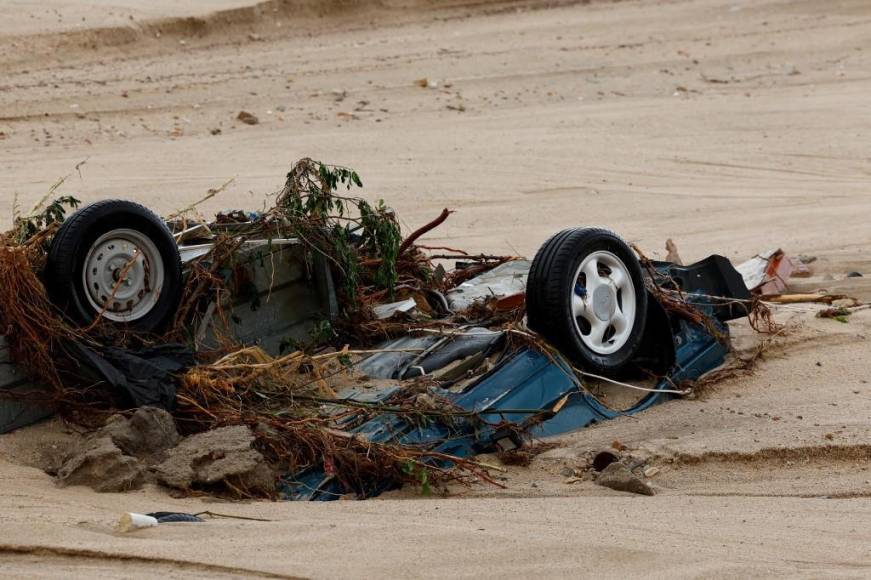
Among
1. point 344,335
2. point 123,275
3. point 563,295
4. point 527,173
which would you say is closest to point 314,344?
point 344,335

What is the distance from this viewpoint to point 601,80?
70.5 feet

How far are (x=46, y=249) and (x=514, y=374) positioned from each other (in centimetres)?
220

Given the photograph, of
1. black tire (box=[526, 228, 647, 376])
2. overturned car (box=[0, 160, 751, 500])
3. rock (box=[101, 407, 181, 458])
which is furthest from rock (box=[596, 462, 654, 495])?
rock (box=[101, 407, 181, 458])

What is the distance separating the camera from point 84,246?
621cm

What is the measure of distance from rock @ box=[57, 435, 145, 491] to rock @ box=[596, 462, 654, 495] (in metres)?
1.96

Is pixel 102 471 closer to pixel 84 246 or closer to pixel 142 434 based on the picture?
pixel 142 434

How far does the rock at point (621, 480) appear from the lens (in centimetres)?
599

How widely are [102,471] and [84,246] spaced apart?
1.11m

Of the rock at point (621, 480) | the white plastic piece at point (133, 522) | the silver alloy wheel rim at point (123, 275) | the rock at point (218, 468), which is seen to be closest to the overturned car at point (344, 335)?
the silver alloy wheel rim at point (123, 275)

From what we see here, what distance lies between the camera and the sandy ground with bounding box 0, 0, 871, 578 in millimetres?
4852

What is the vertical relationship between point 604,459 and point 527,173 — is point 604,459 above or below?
above

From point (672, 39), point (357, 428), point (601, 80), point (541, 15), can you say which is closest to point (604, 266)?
point (357, 428)

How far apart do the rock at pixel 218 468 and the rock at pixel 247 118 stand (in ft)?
42.1

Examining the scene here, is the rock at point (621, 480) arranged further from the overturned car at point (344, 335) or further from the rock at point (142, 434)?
the rock at point (142, 434)
